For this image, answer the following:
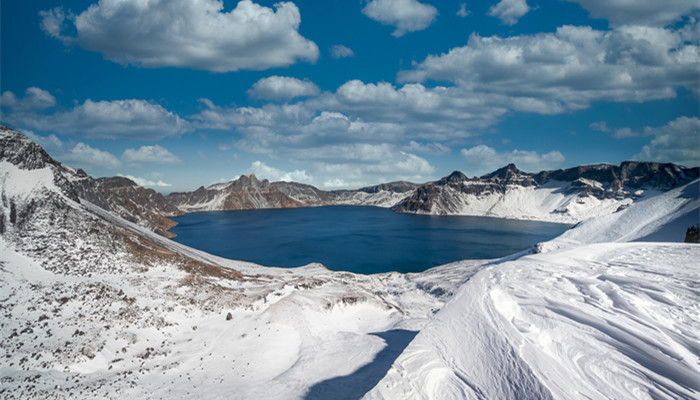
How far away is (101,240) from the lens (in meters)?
31.4

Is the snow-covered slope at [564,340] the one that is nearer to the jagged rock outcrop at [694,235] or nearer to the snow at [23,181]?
the jagged rock outcrop at [694,235]

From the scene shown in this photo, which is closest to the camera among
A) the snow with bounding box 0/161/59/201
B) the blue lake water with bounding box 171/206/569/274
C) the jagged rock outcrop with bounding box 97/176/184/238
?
the snow with bounding box 0/161/59/201

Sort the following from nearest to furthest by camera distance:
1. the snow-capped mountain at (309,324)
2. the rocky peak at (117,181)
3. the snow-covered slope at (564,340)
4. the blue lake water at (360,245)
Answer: the snow-covered slope at (564,340) → the snow-capped mountain at (309,324) → the blue lake water at (360,245) → the rocky peak at (117,181)

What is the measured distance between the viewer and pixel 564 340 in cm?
1134

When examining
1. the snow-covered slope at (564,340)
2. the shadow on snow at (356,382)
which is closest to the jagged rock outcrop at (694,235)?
the snow-covered slope at (564,340)

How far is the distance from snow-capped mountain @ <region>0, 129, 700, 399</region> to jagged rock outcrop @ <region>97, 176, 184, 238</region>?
69310 millimetres

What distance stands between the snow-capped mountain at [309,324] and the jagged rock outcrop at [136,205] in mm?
69310

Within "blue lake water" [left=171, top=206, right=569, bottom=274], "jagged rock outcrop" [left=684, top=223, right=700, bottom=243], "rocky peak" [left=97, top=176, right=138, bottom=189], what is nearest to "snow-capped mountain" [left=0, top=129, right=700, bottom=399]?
"jagged rock outcrop" [left=684, top=223, right=700, bottom=243]

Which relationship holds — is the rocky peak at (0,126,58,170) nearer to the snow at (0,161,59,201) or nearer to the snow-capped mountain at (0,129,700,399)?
the snow-capped mountain at (0,129,700,399)

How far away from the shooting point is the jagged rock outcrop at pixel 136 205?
9919 cm

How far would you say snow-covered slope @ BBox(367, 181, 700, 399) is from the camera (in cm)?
906

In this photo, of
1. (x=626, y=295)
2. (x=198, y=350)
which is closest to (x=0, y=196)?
(x=198, y=350)

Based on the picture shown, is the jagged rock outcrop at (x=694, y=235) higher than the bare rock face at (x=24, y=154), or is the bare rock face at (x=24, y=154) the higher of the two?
the bare rock face at (x=24, y=154)

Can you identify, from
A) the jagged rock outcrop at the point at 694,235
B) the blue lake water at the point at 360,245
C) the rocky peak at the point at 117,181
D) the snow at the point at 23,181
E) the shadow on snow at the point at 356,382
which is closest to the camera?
the shadow on snow at the point at 356,382
